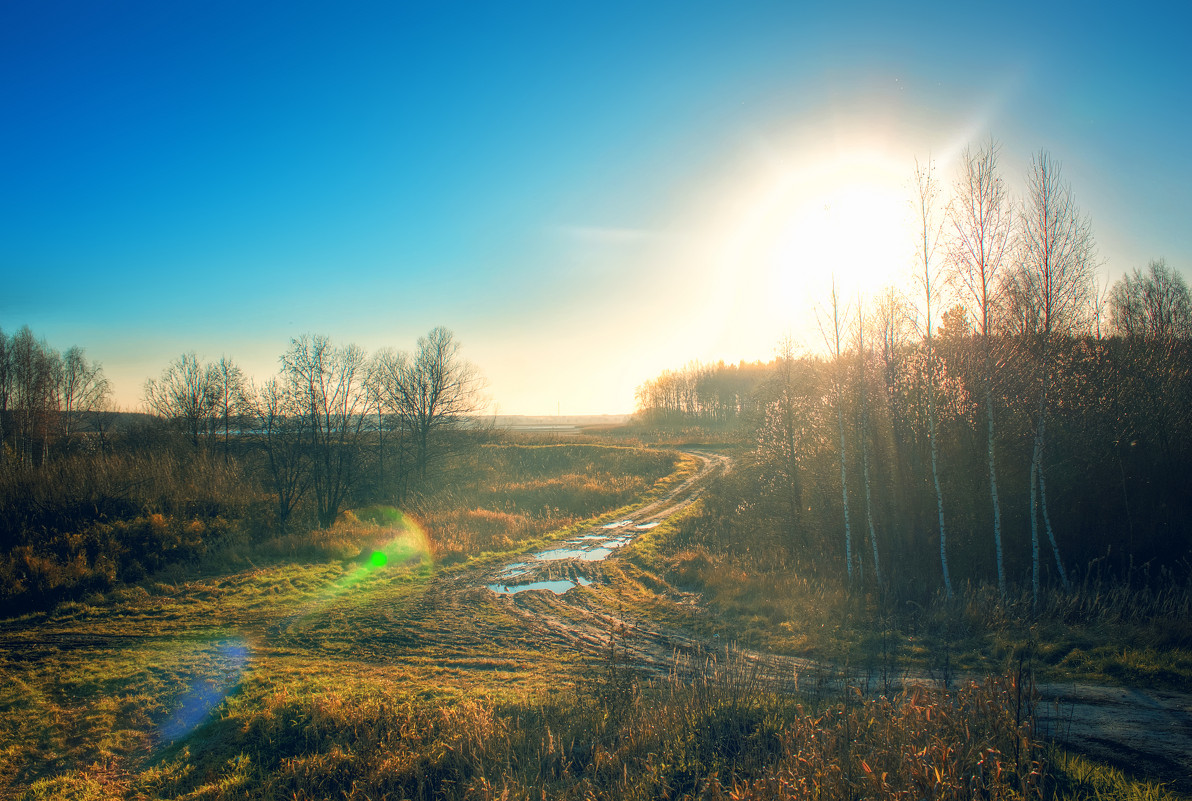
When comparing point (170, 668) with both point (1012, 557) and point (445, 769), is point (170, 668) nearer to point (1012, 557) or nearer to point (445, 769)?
point (445, 769)

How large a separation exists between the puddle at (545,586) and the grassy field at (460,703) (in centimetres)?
55

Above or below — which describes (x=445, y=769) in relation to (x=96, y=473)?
below

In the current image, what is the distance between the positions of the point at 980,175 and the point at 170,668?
2262cm

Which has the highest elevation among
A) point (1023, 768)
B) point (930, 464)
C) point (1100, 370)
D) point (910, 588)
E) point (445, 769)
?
point (1100, 370)

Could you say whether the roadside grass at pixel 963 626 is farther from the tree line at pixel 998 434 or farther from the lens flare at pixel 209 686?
the lens flare at pixel 209 686

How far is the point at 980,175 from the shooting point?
13930mm

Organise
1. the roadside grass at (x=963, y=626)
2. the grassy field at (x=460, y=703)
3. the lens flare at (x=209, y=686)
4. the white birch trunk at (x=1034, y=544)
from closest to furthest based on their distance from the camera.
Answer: the grassy field at (x=460, y=703) < the lens flare at (x=209, y=686) < the roadside grass at (x=963, y=626) < the white birch trunk at (x=1034, y=544)

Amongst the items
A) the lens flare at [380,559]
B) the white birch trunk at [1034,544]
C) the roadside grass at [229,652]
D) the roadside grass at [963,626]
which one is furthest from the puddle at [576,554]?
the white birch trunk at [1034,544]

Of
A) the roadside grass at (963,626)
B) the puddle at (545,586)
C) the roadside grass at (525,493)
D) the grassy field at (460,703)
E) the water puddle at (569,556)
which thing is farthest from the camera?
the roadside grass at (525,493)

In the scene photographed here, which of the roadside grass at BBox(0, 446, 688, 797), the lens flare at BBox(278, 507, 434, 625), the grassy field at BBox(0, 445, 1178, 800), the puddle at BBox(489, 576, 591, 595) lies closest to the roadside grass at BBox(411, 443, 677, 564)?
the lens flare at BBox(278, 507, 434, 625)

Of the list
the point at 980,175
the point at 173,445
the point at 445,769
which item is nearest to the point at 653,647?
the point at 445,769

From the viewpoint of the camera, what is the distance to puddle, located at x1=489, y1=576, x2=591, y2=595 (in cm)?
1358

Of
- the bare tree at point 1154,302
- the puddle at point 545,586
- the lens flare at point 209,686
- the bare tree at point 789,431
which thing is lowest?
the puddle at point 545,586

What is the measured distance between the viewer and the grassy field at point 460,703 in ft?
14.9
